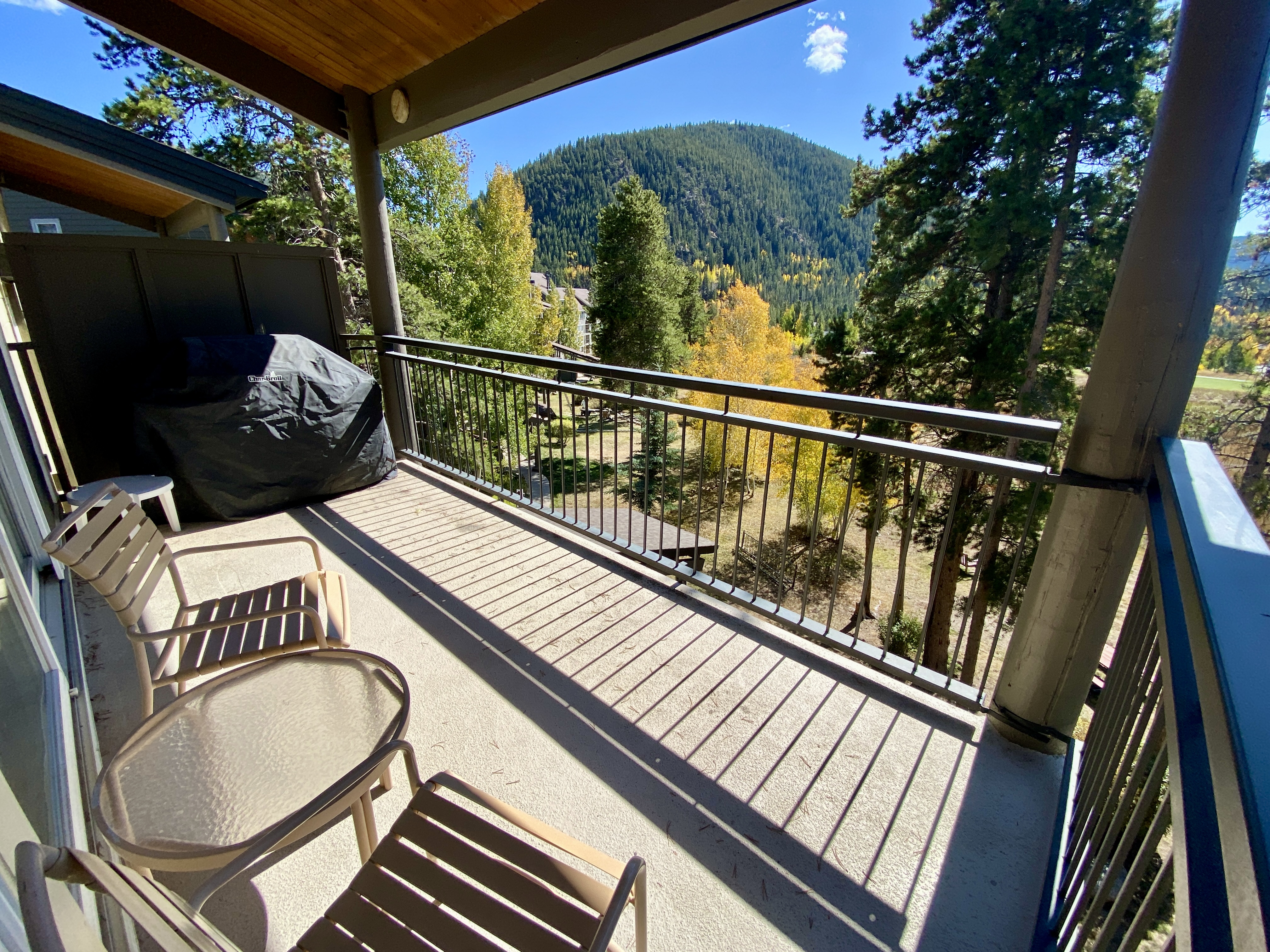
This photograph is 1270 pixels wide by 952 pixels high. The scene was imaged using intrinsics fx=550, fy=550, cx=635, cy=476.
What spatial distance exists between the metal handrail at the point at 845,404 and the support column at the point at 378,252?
1.89m

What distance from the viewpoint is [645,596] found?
2791mm

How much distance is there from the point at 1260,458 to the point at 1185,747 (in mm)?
8381

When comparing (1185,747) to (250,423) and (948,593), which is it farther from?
(948,593)

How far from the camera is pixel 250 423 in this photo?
350 cm

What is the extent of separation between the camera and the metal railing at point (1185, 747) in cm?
44

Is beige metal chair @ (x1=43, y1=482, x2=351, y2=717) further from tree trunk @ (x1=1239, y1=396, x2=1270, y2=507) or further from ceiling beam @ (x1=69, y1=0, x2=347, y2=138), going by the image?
tree trunk @ (x1=1239, y1=396, x2=1270, y2=507)

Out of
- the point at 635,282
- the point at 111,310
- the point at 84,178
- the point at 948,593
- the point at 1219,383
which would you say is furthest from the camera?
the point at 635,282

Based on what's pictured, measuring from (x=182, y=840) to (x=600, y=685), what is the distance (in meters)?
1.35

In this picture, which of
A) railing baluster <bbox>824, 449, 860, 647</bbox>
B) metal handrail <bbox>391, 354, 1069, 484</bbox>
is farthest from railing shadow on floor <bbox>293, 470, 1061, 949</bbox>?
metal handrail <bbox>391, 354, 1069, 484</bbox>

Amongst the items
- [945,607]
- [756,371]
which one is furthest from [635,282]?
[945,607]

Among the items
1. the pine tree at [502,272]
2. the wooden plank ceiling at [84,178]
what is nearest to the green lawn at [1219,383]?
the wooden plank ceiling at [84,178]

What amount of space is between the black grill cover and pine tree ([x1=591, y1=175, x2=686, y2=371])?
70.1 ft

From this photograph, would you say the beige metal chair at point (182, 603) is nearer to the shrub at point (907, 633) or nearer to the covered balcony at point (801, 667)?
the covered balcony at point (801, 667)

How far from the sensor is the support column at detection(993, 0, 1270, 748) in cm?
121
